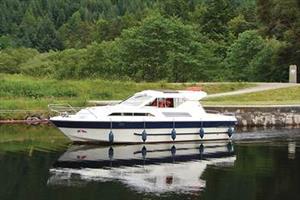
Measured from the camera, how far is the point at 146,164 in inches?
1233

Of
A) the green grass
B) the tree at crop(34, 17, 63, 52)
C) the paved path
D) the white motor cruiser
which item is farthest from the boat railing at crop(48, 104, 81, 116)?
the tree at crop(34, 17, 63, 52)

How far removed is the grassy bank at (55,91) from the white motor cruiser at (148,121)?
7.49 meters

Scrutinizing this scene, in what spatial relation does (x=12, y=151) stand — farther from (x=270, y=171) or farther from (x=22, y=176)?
(x=270, y=171)

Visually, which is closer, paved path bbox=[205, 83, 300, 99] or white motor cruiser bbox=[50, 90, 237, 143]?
white motor cruiser bbox=[50, 90, 237, 143]

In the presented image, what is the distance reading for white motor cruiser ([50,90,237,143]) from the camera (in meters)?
36.2

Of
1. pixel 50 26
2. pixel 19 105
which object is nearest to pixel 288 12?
pixel 19 105

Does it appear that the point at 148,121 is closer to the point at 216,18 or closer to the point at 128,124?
the point at 128,124

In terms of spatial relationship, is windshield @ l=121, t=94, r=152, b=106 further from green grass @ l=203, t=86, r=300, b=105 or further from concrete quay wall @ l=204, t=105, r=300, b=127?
green grass @ l=203, t=86, r=300, b=105

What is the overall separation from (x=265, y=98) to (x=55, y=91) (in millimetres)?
16235

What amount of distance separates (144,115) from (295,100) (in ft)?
63.8

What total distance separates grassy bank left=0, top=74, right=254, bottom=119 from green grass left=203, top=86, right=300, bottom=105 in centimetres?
347

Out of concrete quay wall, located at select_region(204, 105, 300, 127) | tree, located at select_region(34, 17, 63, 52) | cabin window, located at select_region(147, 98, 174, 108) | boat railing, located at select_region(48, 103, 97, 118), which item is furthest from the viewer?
tree, located at select_region(34, 17, 63, 52)

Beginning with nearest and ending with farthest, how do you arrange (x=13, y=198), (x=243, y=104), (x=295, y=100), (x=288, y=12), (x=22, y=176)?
1. (x=13, y=198)
2. (x=22, y=176)
3. (x=243, y=104)
4. (x=295, y=100)
5. (x=288, y=12)

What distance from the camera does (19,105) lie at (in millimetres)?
44250
